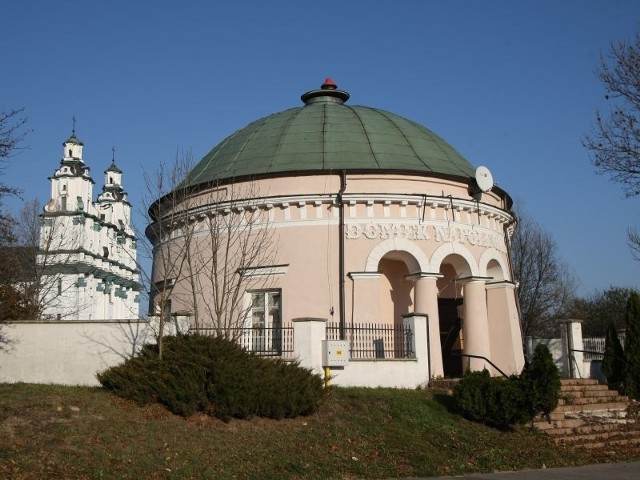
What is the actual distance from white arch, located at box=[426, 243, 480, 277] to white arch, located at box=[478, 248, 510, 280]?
11.7 inches

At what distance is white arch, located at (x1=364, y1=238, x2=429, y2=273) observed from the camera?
22.2m

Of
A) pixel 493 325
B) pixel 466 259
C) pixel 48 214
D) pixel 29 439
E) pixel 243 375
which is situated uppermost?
pixel 48 214

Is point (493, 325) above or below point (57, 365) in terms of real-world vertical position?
above

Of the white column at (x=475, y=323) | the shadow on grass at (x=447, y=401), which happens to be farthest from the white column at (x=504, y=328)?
the shadow on grass at (x=447, y=401)

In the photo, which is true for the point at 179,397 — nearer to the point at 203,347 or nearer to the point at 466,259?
the point at 203,347

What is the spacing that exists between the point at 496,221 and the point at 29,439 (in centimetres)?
1750

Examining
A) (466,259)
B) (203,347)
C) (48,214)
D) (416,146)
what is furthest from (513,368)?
(48,214)

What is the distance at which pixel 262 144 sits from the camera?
2550 cm

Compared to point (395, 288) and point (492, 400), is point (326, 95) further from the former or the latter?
point (492, 400)

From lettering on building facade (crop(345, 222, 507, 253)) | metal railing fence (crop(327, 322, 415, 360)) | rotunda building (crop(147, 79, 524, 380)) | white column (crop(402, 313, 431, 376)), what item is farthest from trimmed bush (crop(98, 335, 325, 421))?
lettering on building facade (crop(345, 222, 507, 253))

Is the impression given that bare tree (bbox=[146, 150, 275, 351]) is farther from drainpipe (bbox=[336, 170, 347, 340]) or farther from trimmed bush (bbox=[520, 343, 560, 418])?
trimmed bush (bbox=[520, 343, 560, 418])

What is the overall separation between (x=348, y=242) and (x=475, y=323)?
493 cm

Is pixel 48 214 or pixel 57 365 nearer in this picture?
pixel 57 365

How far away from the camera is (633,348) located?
22.8 metres
